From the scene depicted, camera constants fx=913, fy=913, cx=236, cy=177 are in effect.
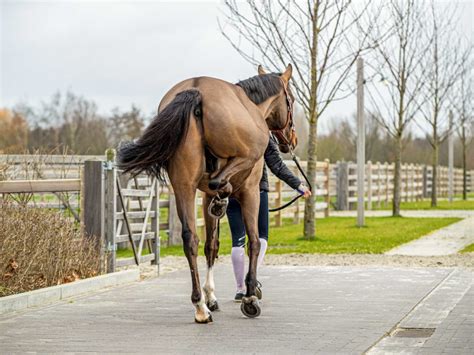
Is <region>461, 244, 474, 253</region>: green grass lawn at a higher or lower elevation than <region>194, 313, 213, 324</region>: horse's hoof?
higher

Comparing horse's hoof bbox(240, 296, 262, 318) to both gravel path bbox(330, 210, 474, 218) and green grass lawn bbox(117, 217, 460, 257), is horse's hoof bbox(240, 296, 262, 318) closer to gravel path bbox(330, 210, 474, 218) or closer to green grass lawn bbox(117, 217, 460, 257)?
green grass lawn bbox(117, 217, 460, 257)

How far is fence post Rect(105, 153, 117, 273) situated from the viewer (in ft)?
37.2

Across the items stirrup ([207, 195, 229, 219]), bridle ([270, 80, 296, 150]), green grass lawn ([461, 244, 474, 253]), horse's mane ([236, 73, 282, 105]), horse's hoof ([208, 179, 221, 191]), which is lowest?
green grass lawn ([461, 244, 474, 253])

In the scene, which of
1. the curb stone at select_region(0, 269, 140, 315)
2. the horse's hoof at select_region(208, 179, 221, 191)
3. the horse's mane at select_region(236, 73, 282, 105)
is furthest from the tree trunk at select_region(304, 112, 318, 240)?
the horse's hoof at select_region(208, 179, 221, 191)

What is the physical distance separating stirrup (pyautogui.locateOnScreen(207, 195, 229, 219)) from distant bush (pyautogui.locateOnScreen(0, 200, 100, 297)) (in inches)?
86.7

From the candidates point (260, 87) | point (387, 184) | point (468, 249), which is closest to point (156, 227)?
point (260, 87)

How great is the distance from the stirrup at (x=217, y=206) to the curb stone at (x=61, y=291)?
208cm

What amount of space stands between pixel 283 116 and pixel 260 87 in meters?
0.53

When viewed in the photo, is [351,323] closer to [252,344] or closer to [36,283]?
[252,344]

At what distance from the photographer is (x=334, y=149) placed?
168ft

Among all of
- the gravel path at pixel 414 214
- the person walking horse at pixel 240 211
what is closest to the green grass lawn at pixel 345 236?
the gravel path at pixel 414 214

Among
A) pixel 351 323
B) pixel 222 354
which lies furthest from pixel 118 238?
pixel 222 354

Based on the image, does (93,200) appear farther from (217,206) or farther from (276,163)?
(217,206)

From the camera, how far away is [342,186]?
31.7 m
